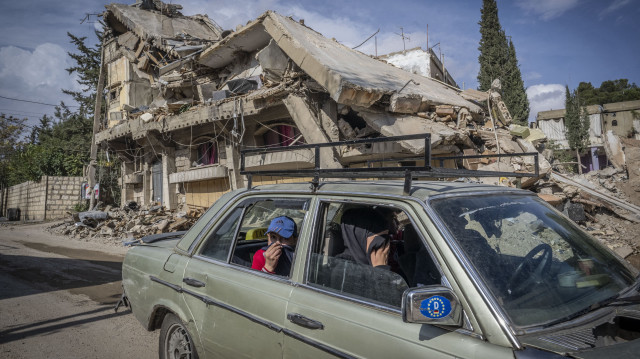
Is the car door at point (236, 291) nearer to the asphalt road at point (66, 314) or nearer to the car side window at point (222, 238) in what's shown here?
the car side window at point (222, 238)

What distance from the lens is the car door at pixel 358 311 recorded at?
1.52 m

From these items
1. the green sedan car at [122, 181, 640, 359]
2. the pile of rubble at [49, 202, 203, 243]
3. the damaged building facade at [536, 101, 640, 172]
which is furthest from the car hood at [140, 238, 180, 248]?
the damaged building facade at [536, 101, 640, 172]

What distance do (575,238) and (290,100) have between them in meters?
8.78

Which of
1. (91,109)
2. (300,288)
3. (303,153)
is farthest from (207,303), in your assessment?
(91,109)

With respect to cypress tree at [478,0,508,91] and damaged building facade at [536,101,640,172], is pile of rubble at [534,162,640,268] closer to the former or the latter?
cypress tree at [478,0,508,91]

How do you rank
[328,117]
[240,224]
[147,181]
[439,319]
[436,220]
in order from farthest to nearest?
1. [147,181]
2. [328,117]
3. [240,224]
4. [436,220]
5. [439,319]

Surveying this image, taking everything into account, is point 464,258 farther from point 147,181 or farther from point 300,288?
point 147,181

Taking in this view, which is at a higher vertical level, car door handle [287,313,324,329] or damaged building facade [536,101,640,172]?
damaged building facade [536,101,640,172]

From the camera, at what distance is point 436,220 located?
174cm

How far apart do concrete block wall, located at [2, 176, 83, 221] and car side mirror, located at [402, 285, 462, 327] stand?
28117mm

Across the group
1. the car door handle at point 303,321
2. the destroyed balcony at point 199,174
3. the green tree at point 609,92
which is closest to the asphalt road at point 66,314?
the car door handle at point 303,321

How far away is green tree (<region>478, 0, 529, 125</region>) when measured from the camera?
24.9 metres

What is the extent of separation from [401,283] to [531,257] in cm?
69

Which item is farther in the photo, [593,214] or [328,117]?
[328,117]
